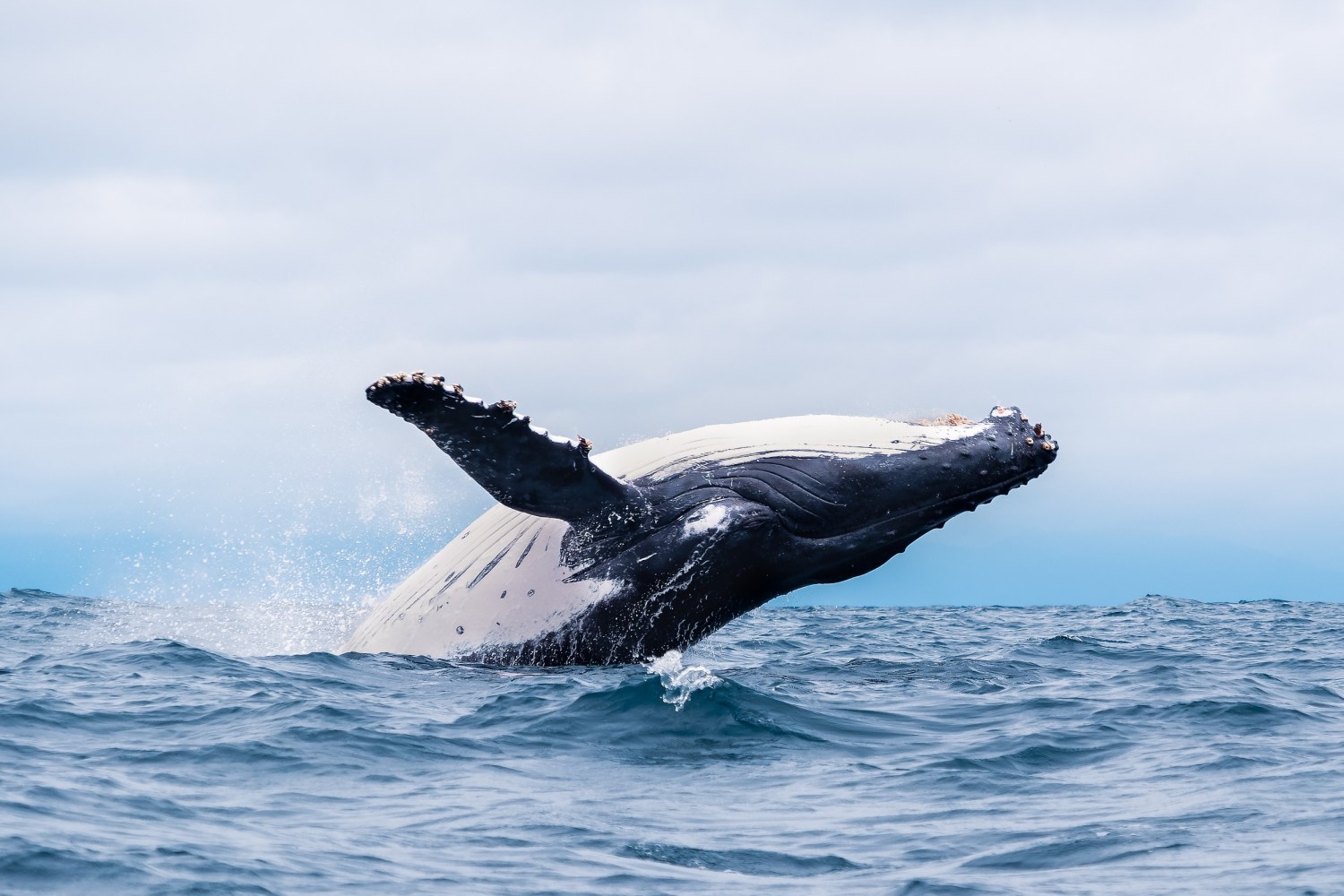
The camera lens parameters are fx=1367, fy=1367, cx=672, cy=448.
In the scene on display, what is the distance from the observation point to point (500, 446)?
1108 cm

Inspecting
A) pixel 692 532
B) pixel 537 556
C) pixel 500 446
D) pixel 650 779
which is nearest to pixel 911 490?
pixel 692 532

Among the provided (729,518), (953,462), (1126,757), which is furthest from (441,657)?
(1126,757)

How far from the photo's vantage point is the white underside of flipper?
12953 mm

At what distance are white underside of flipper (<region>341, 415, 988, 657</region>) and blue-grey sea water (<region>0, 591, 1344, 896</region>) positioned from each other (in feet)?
1.34

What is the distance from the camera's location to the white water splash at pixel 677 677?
38.7 feet

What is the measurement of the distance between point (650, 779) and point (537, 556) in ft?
12.5

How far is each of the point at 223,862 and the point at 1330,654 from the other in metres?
19.9

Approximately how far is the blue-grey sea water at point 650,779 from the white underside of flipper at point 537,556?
1.34ft

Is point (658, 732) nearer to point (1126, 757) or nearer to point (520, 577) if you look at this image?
point (520, 577)

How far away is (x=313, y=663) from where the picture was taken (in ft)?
45.6

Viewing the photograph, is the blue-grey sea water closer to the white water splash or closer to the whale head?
the white water splash

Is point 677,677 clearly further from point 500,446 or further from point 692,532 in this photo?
point 500,446

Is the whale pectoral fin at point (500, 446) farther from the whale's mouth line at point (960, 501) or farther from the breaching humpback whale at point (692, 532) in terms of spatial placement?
the whale's mouth line at point (960, 501)

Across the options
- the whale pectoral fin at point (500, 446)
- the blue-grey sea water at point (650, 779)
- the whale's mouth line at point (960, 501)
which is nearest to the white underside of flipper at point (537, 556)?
the blue-grey sea water at point (650, 779)
